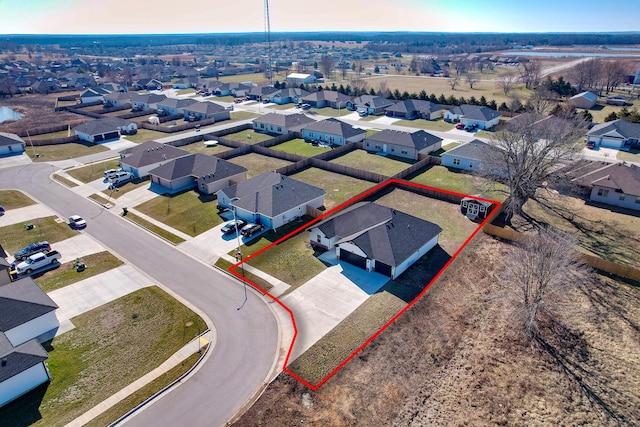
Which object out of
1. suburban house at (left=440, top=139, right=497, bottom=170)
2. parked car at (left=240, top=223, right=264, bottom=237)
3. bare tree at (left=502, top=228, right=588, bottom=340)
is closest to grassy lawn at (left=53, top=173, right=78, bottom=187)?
parked car at (left=240, top=223, right=264, bottom=237)

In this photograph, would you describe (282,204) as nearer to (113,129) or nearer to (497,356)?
(497,356)

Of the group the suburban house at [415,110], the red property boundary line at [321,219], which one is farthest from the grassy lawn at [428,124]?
the red property boundary line at [321,219]

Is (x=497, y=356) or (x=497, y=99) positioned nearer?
(x=497, y=356)

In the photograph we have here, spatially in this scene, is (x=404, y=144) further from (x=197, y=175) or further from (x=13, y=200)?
(x=13, y=200)

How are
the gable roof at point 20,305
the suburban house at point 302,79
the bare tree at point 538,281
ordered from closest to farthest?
the gable roof at point 20,305 → the bare tree at point 538,281 → the suburban house at point 302,79

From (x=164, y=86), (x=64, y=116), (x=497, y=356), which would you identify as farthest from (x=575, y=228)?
(x=164, y=86)

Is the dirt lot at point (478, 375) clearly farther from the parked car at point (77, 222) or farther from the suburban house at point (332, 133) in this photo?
the suburban house at point (332, 133)

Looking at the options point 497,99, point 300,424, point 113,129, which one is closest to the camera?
point 300,424

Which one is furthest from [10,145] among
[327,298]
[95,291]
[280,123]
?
[327,298]
